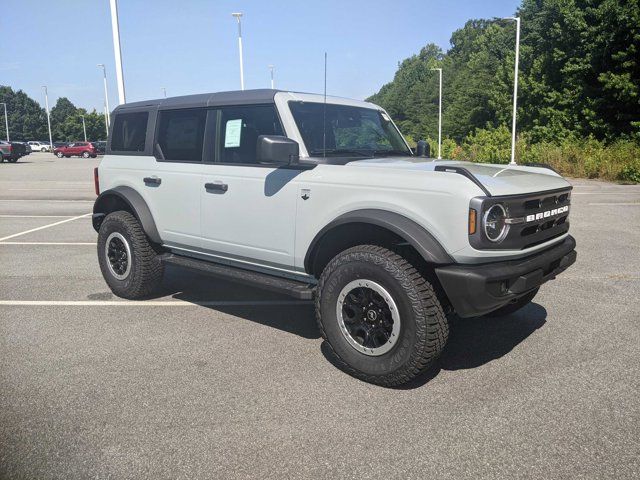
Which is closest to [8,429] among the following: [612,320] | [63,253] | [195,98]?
[195,98]

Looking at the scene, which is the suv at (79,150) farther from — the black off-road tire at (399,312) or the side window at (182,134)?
the black off-road tire at (399,312)

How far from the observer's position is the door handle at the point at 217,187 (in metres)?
4.61

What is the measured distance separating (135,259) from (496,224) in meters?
3.66

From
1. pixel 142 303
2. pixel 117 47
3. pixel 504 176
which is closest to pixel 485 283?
pixel 504 176

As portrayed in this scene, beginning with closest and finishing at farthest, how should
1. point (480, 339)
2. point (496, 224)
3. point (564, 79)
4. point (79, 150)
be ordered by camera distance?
point (496, 224) → point (480, 339) → point (564, 79) → point (79, 150)

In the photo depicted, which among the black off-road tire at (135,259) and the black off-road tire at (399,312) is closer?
the black off-road tire at (399,312)

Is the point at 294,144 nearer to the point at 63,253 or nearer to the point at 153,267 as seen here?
the point at 153,267

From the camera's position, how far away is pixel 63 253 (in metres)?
8.19

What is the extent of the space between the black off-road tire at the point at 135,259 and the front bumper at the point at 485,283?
320 cm

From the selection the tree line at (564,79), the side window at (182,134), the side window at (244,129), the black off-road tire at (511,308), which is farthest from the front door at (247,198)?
the tree line at (564,79)

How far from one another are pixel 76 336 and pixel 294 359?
Result: 2.00 metres

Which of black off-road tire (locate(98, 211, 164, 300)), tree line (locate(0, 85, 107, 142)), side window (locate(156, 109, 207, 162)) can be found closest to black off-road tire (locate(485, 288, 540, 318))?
side window (locate(156, 109, 207, 162))

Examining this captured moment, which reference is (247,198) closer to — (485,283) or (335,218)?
(335,218)

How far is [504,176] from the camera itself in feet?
12.4
